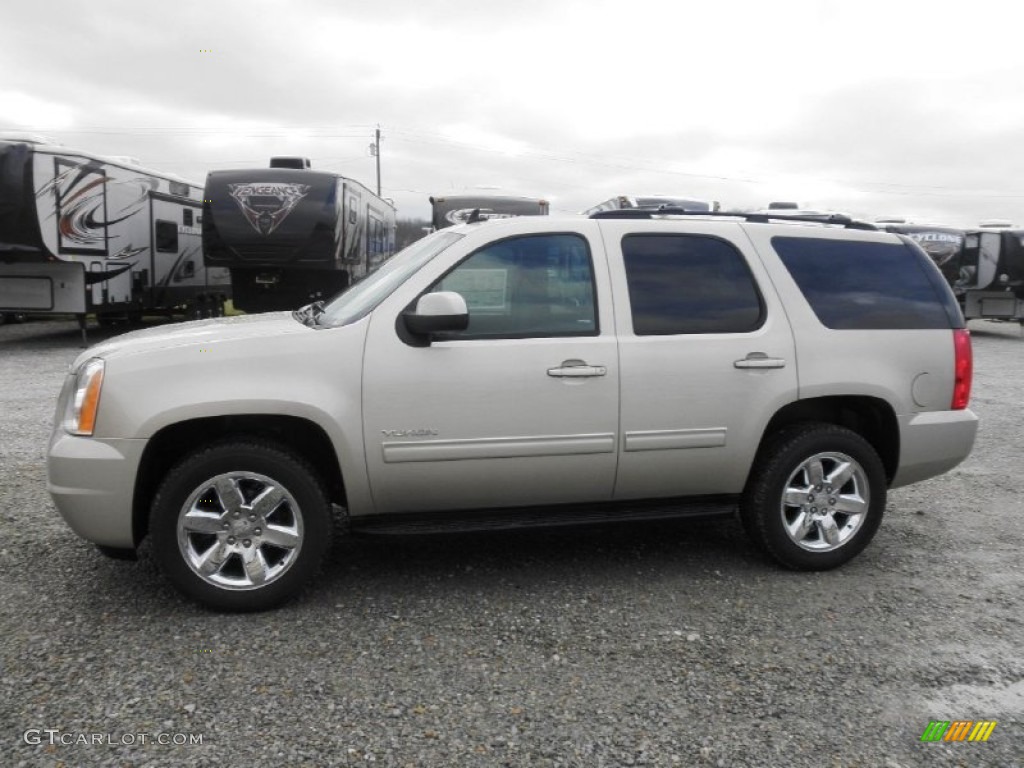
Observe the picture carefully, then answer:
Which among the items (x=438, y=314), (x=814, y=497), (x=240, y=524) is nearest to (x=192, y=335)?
(x=240, y=524)

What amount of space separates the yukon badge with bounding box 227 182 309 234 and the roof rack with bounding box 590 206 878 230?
1030 centimetres

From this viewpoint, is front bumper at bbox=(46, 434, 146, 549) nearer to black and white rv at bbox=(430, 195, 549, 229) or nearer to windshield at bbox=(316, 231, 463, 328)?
windshield at bbox=(316, 231, 463, 328)

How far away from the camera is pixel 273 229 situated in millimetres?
13930

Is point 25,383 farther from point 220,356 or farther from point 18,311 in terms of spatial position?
point 220,356

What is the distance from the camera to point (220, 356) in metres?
3.77

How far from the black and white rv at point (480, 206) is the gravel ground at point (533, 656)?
12.1 m

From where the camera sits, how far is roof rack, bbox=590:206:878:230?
4500 millimetres

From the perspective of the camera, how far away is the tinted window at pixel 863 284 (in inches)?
176

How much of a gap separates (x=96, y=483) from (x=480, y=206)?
1329 centimetres

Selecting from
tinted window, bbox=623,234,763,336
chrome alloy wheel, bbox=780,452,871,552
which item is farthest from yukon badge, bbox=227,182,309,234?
chrome alloy wheel, bbox=780,452,871,552

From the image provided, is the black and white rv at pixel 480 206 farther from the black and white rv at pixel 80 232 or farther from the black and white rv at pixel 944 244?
the black and white rv at pixel 944 244

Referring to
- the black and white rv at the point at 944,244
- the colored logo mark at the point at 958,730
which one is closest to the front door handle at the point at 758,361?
the colored logo mark at the point at 958,730

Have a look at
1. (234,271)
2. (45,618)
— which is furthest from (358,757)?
(234,271)

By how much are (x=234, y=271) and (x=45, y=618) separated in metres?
11.5
